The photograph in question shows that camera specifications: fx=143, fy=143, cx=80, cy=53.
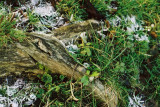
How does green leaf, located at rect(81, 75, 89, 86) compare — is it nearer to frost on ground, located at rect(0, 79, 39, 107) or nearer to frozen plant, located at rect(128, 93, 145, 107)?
frost on ground, located at rect(0, 79, 39, 107)

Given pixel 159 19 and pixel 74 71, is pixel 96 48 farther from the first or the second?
pixel 159 19

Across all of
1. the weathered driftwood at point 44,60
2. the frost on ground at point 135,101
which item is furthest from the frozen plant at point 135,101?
the weathered driftwood at point 44,60

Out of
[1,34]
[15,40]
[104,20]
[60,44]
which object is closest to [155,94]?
[104,20]

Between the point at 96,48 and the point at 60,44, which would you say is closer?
the point at 60,44

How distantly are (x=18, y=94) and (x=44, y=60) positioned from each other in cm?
68

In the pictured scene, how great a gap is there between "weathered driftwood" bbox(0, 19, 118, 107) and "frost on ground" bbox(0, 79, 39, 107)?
200 mm

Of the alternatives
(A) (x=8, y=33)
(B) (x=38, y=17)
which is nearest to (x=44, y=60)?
(A) (x=8, y=33)

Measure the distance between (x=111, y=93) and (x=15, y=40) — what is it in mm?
1656

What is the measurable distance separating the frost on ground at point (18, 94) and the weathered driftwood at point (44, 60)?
20 centimetres

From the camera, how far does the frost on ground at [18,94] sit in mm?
2138

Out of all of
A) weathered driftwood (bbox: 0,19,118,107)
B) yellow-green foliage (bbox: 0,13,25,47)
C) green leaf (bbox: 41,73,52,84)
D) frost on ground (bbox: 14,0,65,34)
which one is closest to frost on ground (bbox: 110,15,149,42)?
frost on ground (bbox: 14,0,65,34)

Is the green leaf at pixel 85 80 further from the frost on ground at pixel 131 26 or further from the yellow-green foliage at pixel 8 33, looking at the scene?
the frost on ground at pixel 131 26

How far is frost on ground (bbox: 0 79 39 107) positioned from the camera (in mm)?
2138

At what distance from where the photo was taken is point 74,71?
2178 millimetres
